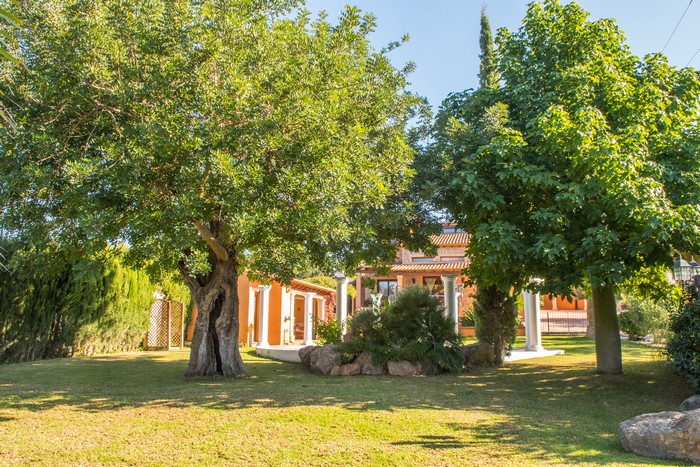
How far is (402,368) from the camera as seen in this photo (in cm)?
1180

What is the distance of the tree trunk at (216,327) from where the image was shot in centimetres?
1102

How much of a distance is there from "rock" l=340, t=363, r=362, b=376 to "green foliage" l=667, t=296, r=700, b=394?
6.33 meters

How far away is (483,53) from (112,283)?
2021 cm

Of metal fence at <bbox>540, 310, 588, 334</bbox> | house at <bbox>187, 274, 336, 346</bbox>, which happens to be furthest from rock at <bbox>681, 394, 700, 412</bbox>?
metal fence at <bbox>540, 310, 588, 334</bbox>

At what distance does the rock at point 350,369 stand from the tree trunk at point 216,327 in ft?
7.50

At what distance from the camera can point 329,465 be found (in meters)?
4.83

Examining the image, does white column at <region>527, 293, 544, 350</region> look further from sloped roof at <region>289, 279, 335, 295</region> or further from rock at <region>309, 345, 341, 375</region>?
sloped roof at <region>289, 279, 335, 295</region>

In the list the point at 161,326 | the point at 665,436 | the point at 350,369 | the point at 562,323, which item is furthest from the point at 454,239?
the point at 665,436

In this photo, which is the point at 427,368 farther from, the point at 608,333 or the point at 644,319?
the point at 644,319

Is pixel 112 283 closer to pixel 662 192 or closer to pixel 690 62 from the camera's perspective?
pixel 662 192

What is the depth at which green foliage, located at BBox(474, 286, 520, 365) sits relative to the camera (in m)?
13.6

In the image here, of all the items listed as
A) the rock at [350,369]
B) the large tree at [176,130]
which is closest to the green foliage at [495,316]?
the rock at [350,369]

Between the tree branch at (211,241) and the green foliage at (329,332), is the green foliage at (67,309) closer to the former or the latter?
the tree branch at (211,241)

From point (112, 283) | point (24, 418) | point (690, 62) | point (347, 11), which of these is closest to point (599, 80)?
point (690, 62)
